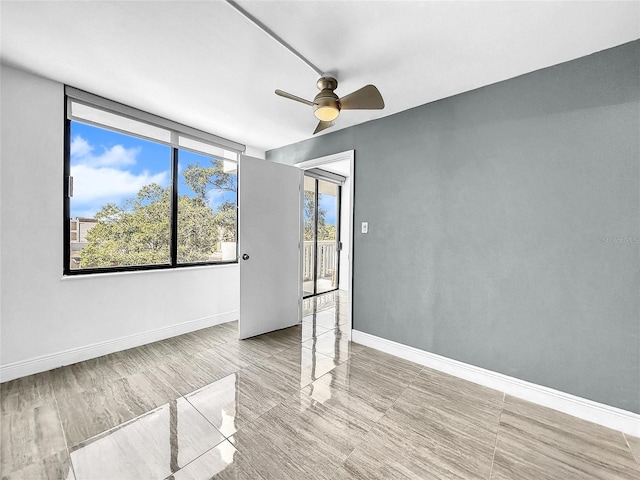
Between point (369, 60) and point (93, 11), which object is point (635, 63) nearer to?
point (369, 60)

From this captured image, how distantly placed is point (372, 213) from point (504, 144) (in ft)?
4.34

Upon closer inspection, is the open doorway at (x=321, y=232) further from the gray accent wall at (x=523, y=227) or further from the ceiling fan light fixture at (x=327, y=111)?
the ceiling fan light fixture at (x=327, y=111)

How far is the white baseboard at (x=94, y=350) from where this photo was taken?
2.22 metres

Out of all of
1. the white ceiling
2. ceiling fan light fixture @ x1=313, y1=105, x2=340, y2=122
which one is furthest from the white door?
ceiling fan light fixture @ x1=313, y1=105, x2=340, y2=122

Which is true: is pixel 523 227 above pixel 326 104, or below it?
below

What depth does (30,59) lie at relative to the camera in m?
2.04

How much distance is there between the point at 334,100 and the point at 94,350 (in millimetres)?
3156

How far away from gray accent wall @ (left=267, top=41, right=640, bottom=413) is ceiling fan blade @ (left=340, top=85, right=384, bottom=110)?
3.06 feet

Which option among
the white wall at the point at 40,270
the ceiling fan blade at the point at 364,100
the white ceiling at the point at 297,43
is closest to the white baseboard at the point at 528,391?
the ceiling fan blade at the point at 364,100

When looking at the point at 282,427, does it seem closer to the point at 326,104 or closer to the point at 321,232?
the point at 326,104

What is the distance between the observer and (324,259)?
5609 millimetres

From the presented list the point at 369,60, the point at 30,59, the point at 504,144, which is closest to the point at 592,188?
the point at 504,144

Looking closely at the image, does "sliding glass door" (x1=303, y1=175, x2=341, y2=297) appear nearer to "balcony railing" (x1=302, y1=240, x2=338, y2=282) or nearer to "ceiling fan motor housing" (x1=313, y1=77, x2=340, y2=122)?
"balcony railing" (x1=302, y1=240, x2=338, y2=282)

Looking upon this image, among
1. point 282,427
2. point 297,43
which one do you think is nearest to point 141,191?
point 297,43
